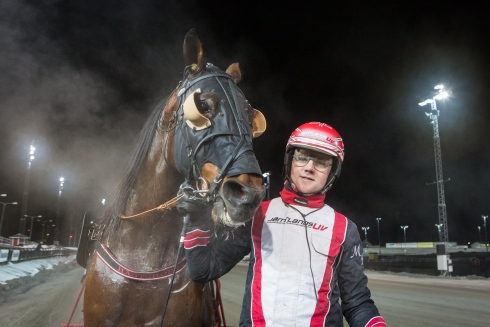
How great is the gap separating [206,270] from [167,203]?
0.47 meters

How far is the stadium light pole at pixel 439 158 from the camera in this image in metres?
16.4

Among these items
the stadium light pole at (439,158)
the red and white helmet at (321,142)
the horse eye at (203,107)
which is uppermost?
the stadium light pole at (439,158)

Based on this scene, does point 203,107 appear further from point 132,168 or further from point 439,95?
point 439,95

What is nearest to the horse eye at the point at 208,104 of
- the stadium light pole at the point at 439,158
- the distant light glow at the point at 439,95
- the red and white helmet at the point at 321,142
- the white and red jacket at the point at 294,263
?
the red and white helmet at the point at 321,142

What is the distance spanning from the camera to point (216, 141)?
1944mm

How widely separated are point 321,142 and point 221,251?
2.39ft

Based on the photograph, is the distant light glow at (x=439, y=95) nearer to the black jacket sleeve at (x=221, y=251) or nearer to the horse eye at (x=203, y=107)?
the horse eye at (x=203, y=107)

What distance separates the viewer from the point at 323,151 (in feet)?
6.60

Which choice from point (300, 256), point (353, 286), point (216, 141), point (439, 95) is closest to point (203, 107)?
point (216, 141)

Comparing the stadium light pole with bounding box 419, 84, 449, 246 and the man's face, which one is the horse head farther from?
the stadium light pole with bounding box 419, 84, 449, 246

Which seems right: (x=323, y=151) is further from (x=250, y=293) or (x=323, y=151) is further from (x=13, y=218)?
(x=13, y=218)

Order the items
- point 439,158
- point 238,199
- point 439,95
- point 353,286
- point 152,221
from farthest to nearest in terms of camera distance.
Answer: point 439,95
point 439,158
point 152,221
point 353,286
point 238,199

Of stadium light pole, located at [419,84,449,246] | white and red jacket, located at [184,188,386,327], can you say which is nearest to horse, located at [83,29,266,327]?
white and red jacket, located at [184,188,386,327]

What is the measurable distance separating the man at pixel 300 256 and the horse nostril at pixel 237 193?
9.1 inches
